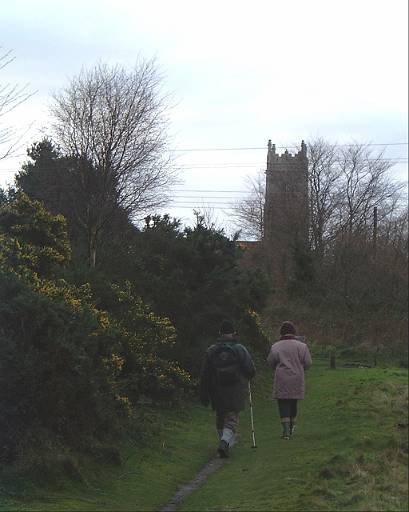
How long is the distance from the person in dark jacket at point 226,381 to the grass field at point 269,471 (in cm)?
50

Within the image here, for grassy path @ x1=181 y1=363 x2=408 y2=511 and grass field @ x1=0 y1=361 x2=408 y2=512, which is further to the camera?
grass field @ x1=0 y1=361 x2=408 y2=512

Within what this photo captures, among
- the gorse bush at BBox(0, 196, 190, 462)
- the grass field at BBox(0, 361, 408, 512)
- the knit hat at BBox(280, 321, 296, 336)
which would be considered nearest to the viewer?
the grass field at BBox(0, 361, 408, 512)

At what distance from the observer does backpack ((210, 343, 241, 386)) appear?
1067 cm

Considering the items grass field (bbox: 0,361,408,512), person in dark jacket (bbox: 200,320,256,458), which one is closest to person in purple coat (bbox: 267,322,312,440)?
grass field (bbox: 0,361,408,512)

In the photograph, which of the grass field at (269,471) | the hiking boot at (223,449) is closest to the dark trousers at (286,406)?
the grass field at (269,471)

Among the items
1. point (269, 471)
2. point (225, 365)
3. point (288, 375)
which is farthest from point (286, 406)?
point (269, 471)

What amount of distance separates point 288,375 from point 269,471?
9.24 ft

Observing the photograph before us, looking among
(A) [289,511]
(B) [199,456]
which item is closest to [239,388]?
(B) [199,456]

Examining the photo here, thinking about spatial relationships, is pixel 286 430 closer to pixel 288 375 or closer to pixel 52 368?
pixel 288 375

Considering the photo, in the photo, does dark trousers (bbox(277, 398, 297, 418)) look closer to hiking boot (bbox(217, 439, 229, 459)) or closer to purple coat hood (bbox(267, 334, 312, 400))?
purple coat hood (bbox(267, 334, 312, 400))

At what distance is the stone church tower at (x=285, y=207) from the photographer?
45.9m

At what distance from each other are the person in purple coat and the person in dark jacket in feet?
2.56

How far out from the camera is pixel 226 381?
10656mm

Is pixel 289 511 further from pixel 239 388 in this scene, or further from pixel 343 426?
pixel 343 426
